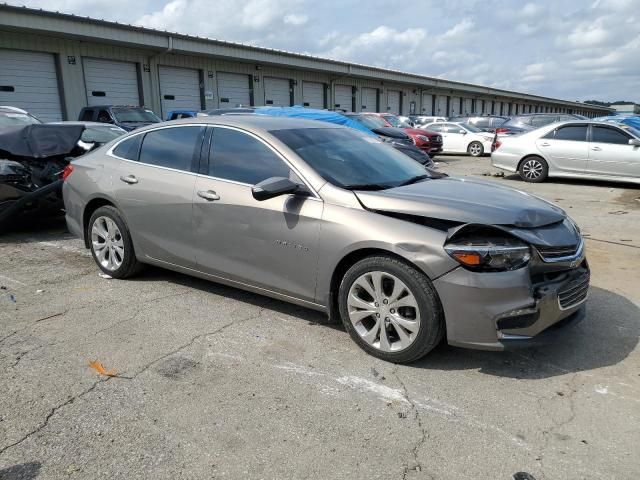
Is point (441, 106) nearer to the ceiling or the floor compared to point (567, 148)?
nearer to the ceiling

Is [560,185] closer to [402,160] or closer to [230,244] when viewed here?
[402,160]

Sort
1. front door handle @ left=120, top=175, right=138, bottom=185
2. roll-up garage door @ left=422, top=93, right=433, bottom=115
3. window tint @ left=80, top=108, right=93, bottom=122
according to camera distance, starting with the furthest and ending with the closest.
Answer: roll-up garage door @ left=422, top=93, right=433, bottom=115
window tint @ left=80, top=108, right=93, bottom=122
front door handle @ left=120, top=175, right=138, bottom=185

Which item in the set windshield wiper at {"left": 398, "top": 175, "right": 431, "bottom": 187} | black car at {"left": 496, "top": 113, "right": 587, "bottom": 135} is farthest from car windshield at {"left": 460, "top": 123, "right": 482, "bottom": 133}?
windshield wiper at {"left": 398, "top": 175, "right": 431, "bottom": 187}

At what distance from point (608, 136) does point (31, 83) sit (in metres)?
18.0

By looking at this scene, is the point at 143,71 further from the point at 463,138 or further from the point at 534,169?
the point at 534,169

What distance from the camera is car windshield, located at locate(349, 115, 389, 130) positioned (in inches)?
627

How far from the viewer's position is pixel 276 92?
28.6 meters

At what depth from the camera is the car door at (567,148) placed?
12133mm

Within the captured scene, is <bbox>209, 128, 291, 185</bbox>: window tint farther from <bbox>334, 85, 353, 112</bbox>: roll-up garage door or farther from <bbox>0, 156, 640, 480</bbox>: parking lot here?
<bbox>334, 85, 353, 112</bbox>: roll-up garage door

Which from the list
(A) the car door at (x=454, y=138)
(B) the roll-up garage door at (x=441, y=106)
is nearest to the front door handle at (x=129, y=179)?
(A) the car door at (x=454, y=138)

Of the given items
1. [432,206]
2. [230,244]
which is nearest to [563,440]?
[432,206]

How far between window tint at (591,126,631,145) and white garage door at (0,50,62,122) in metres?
17.2

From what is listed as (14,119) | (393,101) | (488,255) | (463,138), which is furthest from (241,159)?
(393,101)

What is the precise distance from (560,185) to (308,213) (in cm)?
1053
